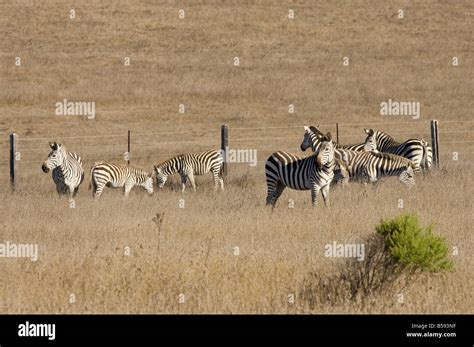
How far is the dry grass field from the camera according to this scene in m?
11.3

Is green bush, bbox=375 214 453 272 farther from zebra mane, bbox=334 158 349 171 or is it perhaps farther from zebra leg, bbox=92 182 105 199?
zebra leg, bbox=92 182 105 199

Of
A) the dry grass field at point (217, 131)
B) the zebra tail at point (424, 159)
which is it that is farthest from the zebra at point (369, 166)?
the zebra tail at point (424, 159)

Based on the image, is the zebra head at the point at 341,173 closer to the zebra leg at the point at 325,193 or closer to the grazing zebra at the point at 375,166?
the grazing zebra at the point at 375,166

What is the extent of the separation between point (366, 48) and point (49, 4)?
64.1ft

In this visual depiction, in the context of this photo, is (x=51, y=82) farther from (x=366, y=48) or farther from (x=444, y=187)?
(x=444, y=187)

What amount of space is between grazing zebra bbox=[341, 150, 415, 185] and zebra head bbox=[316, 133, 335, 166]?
2.52 m

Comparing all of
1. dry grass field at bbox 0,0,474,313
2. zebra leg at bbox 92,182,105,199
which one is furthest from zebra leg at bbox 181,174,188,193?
zebra leg at bbox 92,182,105,199

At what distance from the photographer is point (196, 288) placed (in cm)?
1118

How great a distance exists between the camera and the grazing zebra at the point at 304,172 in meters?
19.2

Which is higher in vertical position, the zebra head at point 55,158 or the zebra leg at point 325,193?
the zebra head at point 55,158

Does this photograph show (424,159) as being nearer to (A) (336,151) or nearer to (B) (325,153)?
(A) (336,151)
